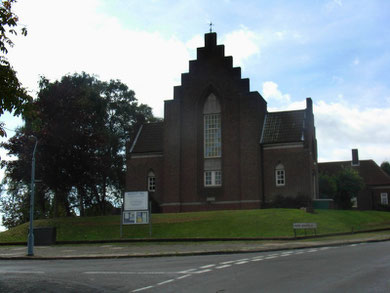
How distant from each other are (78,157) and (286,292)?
33.6 metres

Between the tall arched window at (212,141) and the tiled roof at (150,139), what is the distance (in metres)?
5.92

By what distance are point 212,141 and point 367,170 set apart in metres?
37.9

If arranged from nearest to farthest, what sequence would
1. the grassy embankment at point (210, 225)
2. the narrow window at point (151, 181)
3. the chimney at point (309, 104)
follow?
the grassy embankment at point (210, 225)
the narrow window at point (151, 181)
the chimney at point (309, 104)

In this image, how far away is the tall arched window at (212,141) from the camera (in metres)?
51.0

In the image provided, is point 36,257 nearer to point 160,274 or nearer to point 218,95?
point 160,274

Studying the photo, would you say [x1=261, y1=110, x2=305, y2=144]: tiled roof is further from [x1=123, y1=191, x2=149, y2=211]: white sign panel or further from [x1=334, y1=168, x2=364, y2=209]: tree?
[x1=123, y1=191, x2=149, y2=211]: white sign panel

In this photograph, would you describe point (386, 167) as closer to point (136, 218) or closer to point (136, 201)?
point (136, 201)

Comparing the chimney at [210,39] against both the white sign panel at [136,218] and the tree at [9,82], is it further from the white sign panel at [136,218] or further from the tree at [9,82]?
the tree at [9,82]

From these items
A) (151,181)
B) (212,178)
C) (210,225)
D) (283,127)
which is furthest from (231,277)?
(151,181)

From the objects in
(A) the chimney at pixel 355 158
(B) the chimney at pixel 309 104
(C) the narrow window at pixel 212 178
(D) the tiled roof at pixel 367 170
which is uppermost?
(B) the chimney at pixel 309 104

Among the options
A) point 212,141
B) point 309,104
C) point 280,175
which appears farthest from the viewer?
point 309,104

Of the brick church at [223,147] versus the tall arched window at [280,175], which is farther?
the tall arched window at [280,175]

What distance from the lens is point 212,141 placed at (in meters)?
51.8

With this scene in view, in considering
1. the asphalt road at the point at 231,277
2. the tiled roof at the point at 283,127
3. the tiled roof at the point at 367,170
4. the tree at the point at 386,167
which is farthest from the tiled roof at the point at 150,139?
the tree at the point at 386,167
